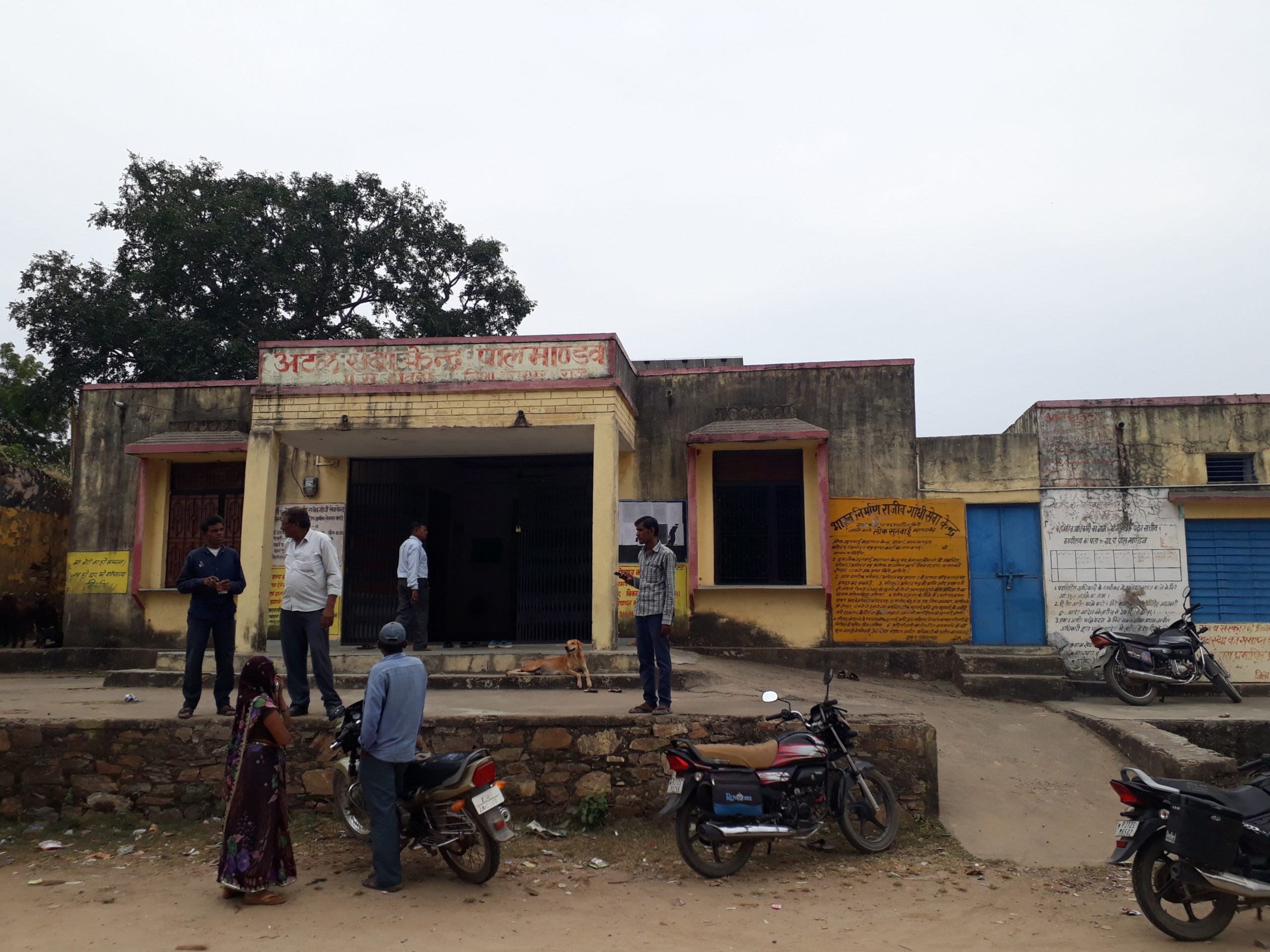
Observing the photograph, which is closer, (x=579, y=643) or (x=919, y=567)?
(x=579, y=643)

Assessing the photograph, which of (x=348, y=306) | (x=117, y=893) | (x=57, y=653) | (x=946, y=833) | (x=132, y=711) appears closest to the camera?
(x=117, y=893)

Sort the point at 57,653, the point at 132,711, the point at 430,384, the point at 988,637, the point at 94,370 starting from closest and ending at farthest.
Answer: the point at 132,711, the point at 430,384, the point at 988,637, the point at 57,653, the point at 94,370

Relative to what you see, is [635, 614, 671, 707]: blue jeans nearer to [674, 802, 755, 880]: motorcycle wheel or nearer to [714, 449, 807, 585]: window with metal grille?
[674, 802, 755, 880]: motorcycle wheel

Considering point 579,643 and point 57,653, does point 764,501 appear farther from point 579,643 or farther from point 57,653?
point 57,653

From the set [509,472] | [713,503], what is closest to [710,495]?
[713,503]

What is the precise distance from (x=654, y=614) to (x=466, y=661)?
144 inches

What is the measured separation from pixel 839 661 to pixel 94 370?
16364 mm

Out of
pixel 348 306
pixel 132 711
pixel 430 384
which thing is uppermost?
pixel 348 306

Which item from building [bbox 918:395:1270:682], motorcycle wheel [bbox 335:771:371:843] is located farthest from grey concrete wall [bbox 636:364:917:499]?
motorcycle wheel [bbox 335:771:371:843]

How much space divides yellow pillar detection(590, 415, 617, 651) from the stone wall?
10.4 feet

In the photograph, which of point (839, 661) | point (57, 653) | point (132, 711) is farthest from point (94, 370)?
point (839, 661)

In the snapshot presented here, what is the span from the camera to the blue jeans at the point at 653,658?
6.93m

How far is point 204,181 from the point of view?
20.0 m

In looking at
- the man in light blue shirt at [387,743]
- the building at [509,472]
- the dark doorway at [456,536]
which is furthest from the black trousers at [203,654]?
the dark doorway at [456,536]
